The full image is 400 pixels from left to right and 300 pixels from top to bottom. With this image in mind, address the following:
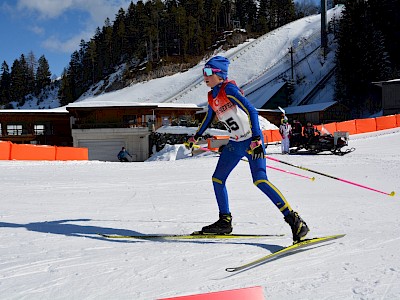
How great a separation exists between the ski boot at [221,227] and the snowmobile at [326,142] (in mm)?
12155

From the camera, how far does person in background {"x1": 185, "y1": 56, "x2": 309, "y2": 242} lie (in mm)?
3744

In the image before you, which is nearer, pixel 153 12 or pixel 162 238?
pixel 162 238

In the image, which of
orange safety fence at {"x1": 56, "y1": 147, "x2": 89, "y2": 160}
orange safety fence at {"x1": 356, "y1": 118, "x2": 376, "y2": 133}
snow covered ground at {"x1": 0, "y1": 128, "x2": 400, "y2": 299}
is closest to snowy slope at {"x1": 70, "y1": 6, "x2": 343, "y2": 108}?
orange safety fence at {"x1": 356, "y1": 118, "x2": 376, "y2": 133}

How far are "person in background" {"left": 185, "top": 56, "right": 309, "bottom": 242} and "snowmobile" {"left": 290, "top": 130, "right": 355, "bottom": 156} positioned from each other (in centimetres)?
1213

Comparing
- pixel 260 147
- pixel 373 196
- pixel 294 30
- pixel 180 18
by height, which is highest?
pixel 180 18

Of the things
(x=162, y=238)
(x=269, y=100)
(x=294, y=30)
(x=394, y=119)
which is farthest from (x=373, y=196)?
(x=294, y=30)

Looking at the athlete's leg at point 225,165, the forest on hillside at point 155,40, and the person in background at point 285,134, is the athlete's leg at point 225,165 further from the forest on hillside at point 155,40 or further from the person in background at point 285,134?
the forest on hillside at point 155,40

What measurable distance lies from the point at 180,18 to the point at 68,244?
81756 millimetres

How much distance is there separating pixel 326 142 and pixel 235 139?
1224 cm

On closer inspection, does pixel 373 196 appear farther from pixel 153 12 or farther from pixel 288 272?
pixel 153 12

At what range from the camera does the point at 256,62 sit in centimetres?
6375

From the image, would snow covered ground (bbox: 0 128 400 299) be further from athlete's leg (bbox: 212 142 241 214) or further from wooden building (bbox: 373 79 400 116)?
wooden building (bbox: 373 79 400 116)

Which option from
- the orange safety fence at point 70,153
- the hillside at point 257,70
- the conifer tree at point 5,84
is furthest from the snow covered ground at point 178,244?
the conifer tree at point 5,84

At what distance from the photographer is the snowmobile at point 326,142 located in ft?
49.7
